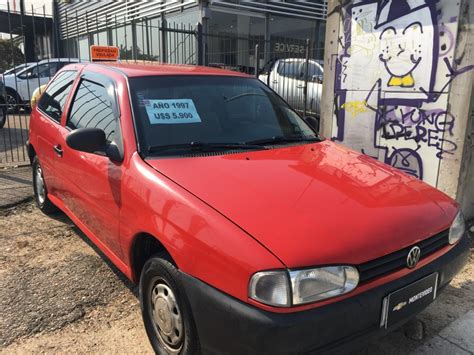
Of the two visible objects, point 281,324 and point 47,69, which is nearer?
point 281,324

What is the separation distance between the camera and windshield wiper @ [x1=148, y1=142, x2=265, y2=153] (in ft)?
8.95

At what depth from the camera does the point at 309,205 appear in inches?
86.3

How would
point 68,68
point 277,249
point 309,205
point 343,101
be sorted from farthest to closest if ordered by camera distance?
point 343,101 < point 68,68 < point 309,205 < point 277,249

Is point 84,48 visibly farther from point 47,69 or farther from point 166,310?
point 166,310

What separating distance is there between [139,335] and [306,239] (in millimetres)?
1458

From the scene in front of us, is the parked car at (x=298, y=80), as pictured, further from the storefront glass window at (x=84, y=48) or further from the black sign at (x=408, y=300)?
the storefront glass window at (x=84, y=48)

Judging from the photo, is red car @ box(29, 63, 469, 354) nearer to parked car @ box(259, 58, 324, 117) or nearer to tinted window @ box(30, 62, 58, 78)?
parked car @ box(259, 58, 324, 117)

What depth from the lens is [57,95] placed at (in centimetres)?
420

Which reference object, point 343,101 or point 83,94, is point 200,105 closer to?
point 83,94

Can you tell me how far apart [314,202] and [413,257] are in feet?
1.86

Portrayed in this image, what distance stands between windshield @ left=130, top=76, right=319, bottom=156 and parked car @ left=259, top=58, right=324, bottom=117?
569 cm

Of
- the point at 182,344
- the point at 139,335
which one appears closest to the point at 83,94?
the point at 139,335

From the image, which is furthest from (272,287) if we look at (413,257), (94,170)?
(94,170)

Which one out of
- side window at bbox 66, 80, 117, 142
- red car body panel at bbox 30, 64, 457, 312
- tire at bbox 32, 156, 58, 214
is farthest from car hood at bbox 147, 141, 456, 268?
tire at bbox 32, 156, 58, 214
